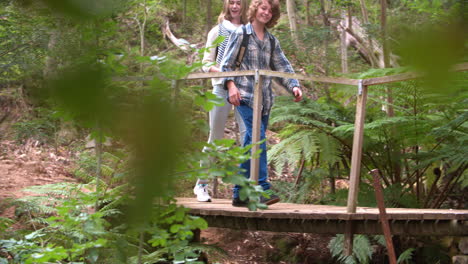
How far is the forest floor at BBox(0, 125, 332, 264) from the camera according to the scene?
5.14 m

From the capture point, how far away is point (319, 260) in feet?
16.6

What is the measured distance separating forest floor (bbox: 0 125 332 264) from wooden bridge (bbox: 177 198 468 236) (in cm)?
117

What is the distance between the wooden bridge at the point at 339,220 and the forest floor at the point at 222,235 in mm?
1168

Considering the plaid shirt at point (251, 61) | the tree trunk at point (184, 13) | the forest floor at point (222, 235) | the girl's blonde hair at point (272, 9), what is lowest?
the forest floor at point (222, 235)

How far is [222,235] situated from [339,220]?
2.57m

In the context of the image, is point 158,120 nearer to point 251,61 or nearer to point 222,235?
point 251,61

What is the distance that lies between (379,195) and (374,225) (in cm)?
71

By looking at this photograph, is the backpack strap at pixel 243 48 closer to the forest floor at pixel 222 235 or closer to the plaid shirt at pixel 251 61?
the plaid shirt at pixel 251 61

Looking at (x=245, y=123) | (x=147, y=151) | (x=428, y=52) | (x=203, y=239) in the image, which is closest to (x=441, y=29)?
(x=428, y=52)

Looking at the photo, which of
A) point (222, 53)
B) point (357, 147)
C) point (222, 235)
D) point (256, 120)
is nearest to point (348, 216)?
point (357, 147)

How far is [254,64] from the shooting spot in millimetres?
3566

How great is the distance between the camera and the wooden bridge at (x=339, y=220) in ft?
10.6

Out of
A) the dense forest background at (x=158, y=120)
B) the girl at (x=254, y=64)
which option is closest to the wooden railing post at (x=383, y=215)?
the dense forest background at (x=158, y=120)

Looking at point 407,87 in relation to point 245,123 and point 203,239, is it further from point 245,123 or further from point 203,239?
point 203,239
